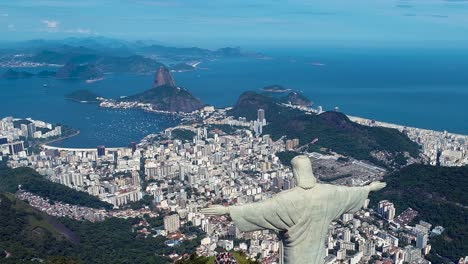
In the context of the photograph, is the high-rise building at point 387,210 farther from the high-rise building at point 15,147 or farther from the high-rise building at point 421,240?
the high-rise building at point 15,147

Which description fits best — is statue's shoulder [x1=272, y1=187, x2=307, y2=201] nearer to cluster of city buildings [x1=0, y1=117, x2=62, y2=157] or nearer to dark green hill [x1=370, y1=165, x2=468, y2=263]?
dark green hill [x1=370, y1=165, x2=468, y2=263]

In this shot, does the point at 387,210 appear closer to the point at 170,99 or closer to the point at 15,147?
the point at 15,147

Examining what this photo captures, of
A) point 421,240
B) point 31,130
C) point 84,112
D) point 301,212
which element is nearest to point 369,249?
point 421,240

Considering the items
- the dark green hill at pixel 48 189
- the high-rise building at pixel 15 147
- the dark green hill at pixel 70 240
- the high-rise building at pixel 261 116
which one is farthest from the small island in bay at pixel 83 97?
the dark green hill at pixel 70 240

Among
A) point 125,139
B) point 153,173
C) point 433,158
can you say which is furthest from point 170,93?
point 433,158

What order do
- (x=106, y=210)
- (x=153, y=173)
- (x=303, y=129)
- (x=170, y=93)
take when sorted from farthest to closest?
1. (x=170, y=93)
2. (x=303, y=129)
3. (x=153, y=173)
4. (x=106, y=210)

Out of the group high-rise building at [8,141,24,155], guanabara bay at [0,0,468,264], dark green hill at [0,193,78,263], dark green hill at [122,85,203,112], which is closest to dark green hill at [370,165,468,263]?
guanabara bay at [0,0,468,264]

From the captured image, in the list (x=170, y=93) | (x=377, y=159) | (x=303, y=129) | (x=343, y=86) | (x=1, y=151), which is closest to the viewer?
(x=377, y=159)

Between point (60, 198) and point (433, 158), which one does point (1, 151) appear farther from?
point (433, 158)
